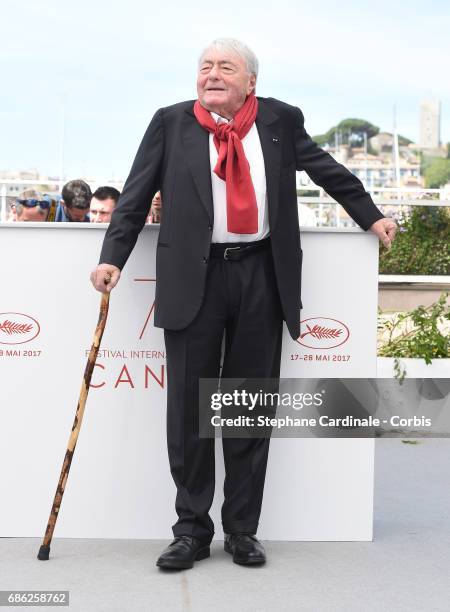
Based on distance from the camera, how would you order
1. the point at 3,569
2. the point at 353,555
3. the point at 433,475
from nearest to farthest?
1. the point at 3,569
2. the point at 353,555
3. the point at 433,475

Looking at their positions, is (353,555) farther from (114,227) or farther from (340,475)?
(114,227)

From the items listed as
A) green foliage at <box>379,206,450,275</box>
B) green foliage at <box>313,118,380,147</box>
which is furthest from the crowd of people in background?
green foliage at <box>313,118,380,147</box>

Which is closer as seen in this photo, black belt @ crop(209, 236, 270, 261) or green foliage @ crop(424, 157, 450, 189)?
black belt @ crop(209, 236, 270, 261)

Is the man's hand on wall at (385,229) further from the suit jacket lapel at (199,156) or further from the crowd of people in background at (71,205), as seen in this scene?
the crowd of people in background at (71,205)

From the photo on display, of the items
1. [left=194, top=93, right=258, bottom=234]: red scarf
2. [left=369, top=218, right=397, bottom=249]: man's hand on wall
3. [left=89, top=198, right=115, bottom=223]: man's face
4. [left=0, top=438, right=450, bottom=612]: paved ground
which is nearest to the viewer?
[left=0, top=438, right=450, bottom=612]: paved ground

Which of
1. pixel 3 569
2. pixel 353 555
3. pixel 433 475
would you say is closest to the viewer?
pixel 3 569

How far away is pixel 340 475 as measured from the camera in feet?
14.3

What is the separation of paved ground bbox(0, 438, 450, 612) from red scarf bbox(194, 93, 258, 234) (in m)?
1.21

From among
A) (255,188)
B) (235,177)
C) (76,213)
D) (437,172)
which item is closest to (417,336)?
(76,213)

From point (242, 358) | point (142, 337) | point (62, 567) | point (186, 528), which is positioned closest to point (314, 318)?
point (242, 358)

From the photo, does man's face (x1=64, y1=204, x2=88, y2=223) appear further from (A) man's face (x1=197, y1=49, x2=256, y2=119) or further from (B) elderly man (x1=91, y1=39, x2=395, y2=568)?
(A) man's face (x1=197, y1=49, x2=256, y2=119)

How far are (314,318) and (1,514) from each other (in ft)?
4.63

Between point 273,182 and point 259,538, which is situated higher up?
point 273,182

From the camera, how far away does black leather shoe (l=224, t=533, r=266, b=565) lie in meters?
4.01
